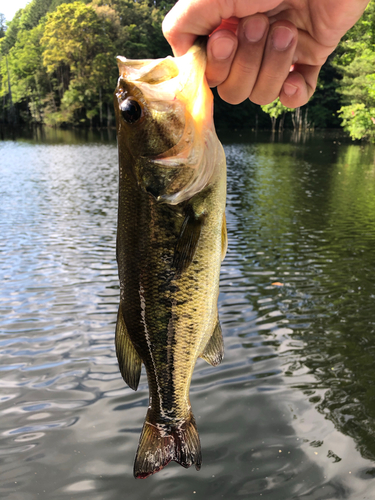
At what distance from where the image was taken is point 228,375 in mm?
6832

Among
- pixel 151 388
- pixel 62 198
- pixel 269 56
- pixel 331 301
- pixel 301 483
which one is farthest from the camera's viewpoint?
pixel 62 198

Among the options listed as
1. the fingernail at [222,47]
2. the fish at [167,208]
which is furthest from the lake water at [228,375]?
the fingernail at [222,47]

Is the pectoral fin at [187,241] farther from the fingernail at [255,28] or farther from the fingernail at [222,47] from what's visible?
the fingernail at [255,28]

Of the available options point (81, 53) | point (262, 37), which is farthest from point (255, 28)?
point (81, 53)

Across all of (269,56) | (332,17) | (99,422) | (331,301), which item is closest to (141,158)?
(269,56)

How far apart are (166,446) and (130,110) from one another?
1.77m

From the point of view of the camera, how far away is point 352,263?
11.7 metres

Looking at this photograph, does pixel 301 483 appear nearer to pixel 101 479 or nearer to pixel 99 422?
pixel 101 479

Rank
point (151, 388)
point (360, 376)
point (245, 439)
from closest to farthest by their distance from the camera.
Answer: point (151, 388)
point (245, 439)
point (360, 376)

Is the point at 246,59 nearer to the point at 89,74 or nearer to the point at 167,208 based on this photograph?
the point at 167,208

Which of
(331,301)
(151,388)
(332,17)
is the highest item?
(332,17)

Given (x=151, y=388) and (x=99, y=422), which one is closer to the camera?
(x=151, y=388)

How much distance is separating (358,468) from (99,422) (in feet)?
11.3

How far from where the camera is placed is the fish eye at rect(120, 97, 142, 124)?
72.8 inches
